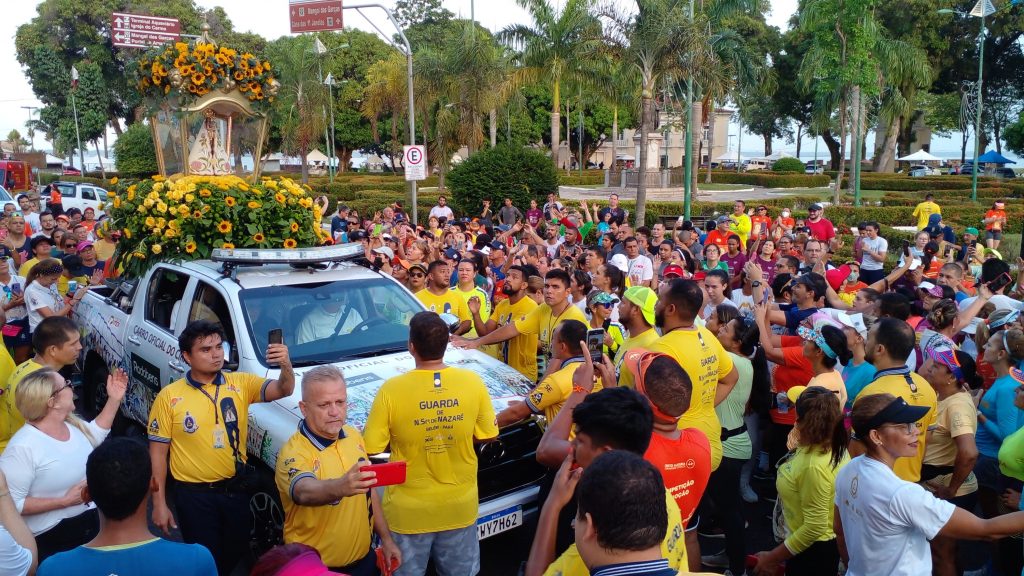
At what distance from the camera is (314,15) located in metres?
21.7

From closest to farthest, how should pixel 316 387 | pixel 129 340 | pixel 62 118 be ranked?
pixel 316 387 → pixel 129 340 → pixel 62 118

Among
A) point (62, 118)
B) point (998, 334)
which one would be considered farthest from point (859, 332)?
point (62, 118)

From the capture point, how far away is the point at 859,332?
5.75m

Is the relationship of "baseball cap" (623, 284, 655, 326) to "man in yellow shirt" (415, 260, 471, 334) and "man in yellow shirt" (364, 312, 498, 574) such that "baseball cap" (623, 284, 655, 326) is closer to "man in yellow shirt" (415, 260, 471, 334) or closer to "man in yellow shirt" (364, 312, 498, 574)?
"man in yellow shirt" (364, 312, 498, 574)

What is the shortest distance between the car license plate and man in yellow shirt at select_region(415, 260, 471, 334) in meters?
2.59

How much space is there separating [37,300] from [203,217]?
89.6 inches

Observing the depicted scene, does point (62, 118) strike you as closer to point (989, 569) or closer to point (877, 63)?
point (877, 63)

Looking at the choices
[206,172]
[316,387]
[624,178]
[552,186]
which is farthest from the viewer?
[624,178]

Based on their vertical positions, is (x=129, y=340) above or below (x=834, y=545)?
above

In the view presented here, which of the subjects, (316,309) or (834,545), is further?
(316,309)

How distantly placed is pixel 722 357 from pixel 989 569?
2.09 metres

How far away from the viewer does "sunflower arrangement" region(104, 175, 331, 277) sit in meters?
6.74

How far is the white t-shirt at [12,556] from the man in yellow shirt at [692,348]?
10.5ft

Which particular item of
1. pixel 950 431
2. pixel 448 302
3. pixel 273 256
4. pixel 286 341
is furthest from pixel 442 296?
pixel 950 431
